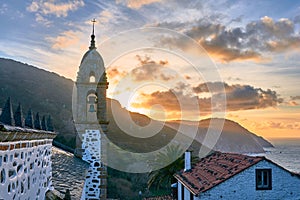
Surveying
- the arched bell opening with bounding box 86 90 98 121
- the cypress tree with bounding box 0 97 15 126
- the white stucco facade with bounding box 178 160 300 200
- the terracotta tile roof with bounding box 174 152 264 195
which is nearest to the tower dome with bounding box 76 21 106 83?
the arched bell opening with bounding box 86 90 98 121

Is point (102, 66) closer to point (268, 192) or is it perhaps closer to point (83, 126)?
point (83, 126)

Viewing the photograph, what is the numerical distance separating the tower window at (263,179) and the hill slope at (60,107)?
71.4 feet

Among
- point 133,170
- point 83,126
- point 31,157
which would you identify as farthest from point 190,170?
point 133,170

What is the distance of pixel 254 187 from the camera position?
472 inches

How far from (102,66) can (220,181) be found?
7.49 meters

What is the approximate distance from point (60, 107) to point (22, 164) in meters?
45.1

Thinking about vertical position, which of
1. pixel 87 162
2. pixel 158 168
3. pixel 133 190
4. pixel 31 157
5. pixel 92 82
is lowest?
pixel 133 190

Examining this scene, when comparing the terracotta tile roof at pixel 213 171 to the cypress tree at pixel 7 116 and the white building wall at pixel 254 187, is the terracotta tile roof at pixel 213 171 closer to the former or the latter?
the white building wall at pixel 254 187

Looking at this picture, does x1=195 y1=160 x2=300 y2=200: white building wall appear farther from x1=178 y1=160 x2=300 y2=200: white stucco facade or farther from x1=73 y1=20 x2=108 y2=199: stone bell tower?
x1=73 y1=20 x2=108 y2=199: stone bell tower

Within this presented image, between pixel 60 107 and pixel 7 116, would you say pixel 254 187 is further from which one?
pixel 60 107

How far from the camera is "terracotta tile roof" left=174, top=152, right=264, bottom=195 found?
39.5ft

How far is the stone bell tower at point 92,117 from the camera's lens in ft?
49.2

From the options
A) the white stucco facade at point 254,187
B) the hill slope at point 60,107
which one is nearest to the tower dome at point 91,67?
the white stucco facade at point 254,187

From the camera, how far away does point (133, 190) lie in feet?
92.3
